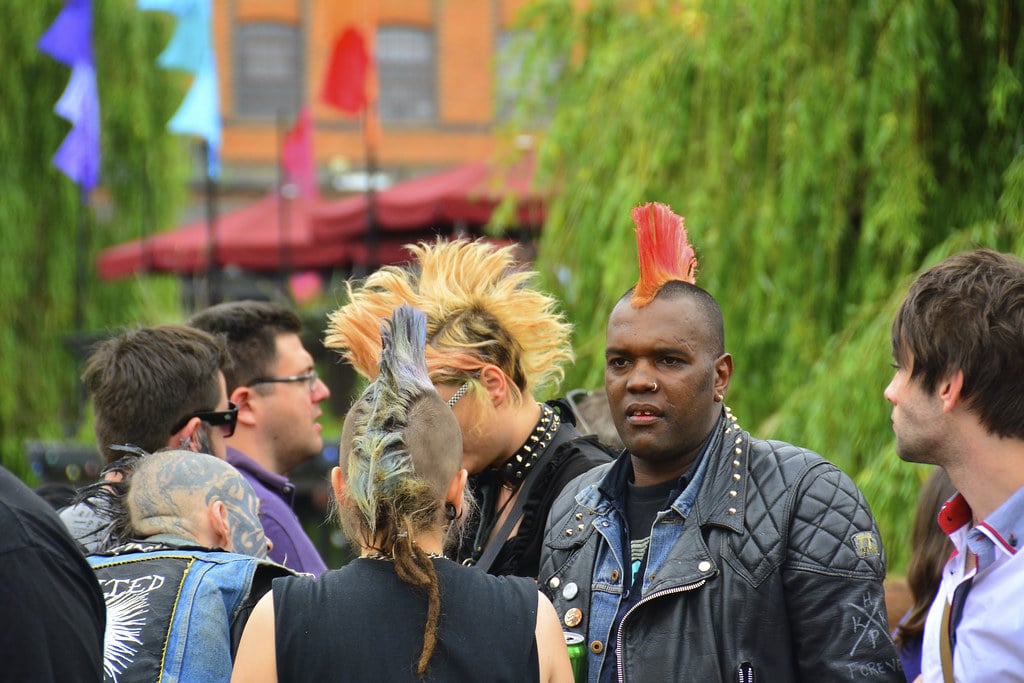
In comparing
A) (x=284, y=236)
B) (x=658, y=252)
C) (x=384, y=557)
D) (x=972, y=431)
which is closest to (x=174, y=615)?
(x=384, y=557)

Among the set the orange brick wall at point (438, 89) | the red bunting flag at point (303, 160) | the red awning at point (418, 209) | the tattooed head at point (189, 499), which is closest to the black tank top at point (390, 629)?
the tattooed head at point (189, 499)

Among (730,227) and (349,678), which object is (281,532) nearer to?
(349,678)

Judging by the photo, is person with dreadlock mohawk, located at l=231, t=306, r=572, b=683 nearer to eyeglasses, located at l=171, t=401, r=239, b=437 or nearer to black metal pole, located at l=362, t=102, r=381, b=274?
eyeglasses, located at l=171, t=401, r=239, b=437

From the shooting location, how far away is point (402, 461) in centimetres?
259

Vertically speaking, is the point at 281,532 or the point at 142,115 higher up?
the point at 142,115

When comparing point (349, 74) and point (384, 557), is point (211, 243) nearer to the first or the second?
point (349, 74)

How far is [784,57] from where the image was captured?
614cm

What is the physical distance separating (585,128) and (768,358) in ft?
6.67

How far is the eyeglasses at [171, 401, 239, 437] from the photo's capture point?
3.93 metres

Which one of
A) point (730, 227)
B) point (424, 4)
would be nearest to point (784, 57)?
point (730, 227)

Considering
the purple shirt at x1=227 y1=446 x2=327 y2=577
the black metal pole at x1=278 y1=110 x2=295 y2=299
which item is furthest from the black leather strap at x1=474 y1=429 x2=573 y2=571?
the black metal pole at x1=278 y1=110 x2=295 y2=299

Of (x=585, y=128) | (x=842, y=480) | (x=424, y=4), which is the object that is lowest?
(x=842, y=480)

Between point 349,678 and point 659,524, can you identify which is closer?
point 349,678

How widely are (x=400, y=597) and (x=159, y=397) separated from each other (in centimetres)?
165
